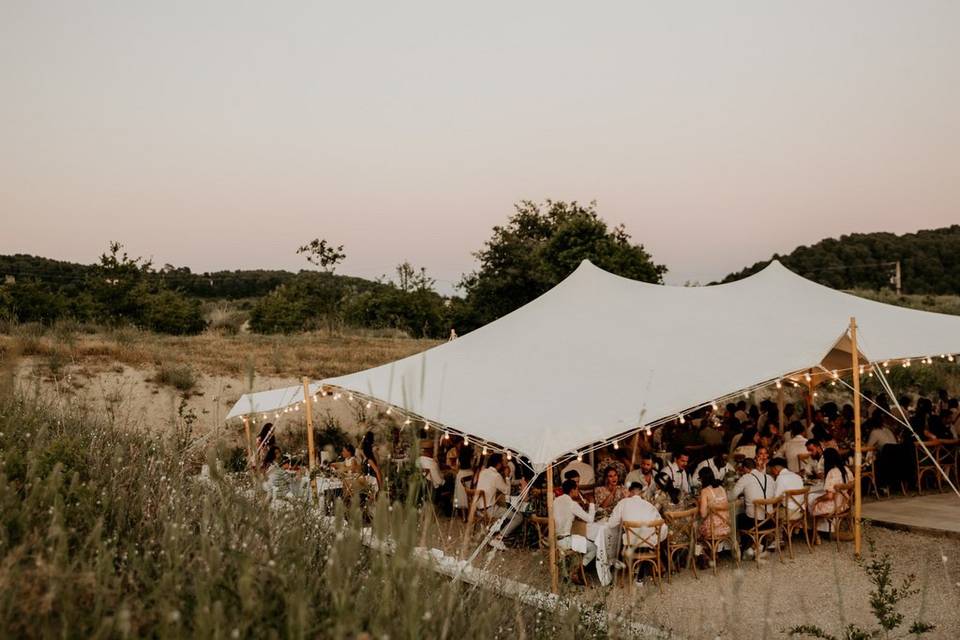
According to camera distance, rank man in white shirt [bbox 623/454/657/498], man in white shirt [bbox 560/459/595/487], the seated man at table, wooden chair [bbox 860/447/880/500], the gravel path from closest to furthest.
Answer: the gravel path
the seated man at table
man in white shirt [bbox 623/454/657/498]
man in white shirt [bbox 560/459/595/487]
wooden chair [bbox 860/447/880/500]

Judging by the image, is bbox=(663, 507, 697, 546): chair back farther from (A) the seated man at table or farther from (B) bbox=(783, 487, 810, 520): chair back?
(B) bbox=(783, 487, 810, 520): chair back

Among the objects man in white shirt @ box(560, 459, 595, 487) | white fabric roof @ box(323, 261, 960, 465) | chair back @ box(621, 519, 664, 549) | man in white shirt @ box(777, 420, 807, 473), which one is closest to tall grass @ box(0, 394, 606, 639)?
white fabric roof @ box(323, 261, 960, 465)

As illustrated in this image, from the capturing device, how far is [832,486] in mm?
8383

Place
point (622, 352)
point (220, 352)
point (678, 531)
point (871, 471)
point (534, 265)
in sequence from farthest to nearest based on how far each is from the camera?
point (534, 265) < point (220, 352) < point (871, 471) < point (622, 352) < point (678, 531)

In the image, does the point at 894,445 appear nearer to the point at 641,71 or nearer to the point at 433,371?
the point at 433,371

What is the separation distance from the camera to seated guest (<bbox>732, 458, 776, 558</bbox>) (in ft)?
26.3

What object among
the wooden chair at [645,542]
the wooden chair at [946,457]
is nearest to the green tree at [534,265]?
the wooden chair at [946,457]

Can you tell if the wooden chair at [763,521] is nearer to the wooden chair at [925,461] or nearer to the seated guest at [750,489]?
the seated guest at [750,489]

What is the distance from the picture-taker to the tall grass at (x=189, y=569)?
71.1 inches

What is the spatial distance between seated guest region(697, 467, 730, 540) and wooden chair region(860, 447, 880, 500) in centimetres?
353

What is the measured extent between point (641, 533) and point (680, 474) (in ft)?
6.65

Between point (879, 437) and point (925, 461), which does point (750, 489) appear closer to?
point (879, 437)

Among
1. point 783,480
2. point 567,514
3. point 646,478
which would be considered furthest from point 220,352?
point 783,480

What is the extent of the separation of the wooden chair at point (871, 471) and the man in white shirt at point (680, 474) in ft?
9.41
